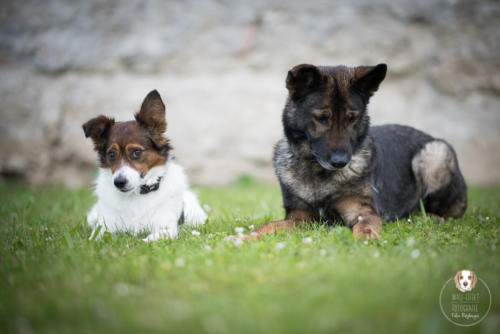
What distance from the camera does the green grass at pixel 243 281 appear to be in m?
1.79

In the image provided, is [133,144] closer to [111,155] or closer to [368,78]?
[111,155]

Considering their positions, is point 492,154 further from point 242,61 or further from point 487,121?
point 242,61

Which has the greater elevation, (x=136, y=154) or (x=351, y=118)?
(x=351, y=118)

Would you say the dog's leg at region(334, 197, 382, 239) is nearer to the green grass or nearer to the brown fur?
the green grass

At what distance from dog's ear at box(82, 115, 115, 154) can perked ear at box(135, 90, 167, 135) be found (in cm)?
29


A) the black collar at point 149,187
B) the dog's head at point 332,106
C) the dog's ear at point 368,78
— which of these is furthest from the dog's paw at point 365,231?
the black collar at point 149,187

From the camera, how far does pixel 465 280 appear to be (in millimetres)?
2277

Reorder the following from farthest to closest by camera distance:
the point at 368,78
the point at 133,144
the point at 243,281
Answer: the point at 133,144, the point at 368,78, the point at 243,281

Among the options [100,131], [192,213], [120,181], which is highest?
[100,131]

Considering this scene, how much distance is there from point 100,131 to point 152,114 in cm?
52

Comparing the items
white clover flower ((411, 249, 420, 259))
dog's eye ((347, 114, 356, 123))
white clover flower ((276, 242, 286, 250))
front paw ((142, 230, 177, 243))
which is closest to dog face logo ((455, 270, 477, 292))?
white clover flower ((411, 249, 420, 259))

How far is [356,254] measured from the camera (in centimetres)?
266

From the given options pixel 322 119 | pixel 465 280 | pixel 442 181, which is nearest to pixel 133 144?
pixel 322 119

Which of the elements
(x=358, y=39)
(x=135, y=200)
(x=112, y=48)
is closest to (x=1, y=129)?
(x=112, y=48)
